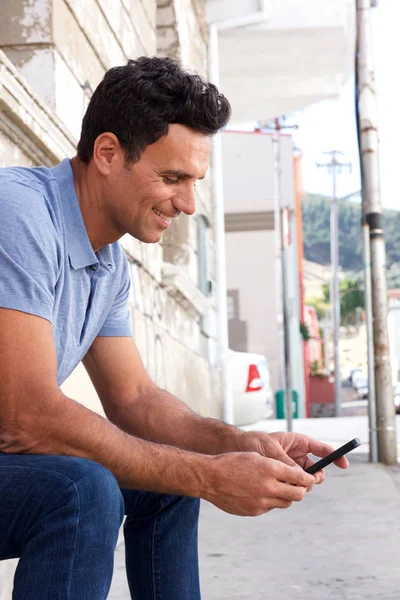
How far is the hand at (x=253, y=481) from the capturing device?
2053mm

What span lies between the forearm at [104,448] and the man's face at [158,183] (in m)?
0.59

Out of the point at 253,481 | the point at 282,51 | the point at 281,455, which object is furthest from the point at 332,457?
the point at 282,51

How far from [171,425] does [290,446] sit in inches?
13.6

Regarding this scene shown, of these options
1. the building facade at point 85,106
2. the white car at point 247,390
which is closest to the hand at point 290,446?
the building facade at point 85,106

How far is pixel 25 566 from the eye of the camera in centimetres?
182

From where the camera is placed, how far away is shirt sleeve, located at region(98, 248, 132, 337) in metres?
2.65

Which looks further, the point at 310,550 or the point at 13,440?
the point at 310,550

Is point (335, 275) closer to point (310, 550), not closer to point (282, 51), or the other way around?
point (282, 51)

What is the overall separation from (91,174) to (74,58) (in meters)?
2.20

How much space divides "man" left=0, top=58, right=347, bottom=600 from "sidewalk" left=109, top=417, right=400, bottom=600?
1.37 metres

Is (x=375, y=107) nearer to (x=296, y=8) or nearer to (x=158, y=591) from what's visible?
(x=296, y=8)

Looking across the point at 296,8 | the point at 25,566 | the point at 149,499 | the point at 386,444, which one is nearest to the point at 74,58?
the point at 149,499

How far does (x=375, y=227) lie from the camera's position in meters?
8.83

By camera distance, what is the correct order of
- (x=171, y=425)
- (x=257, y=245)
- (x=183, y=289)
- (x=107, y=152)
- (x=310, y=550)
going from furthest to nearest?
1. (x=257, y=245)
2. (x=183, y=289)
3. (x=310, y=550)
4. (x=171, y=425)
5. (x=107, y=152)
